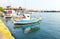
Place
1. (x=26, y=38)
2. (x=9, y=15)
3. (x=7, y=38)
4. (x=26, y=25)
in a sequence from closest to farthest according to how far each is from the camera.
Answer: (x=7, y=38), (x=26, y=38), (x=26, y=25), (x=9, y=15)

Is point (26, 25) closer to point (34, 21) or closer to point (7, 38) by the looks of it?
point (34, 21)

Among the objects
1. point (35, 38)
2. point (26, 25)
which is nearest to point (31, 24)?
point (26, 25)

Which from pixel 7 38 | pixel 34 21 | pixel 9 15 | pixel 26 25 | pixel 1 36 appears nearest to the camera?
pixel 7 38

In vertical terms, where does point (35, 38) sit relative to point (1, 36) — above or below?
below

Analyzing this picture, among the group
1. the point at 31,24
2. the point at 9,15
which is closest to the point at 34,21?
the point at 31,24

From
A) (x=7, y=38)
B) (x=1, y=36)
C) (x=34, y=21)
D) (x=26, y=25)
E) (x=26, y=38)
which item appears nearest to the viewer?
(x=7, y=38)

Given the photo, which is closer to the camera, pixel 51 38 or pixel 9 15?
pixel 51 38

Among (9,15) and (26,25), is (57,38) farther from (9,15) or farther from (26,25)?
(9,15)

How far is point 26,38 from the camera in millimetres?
27609

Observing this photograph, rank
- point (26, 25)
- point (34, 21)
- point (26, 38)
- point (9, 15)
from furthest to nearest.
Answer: point (9, 15) < point (34, 21) < point (26, 25) < point (26, 38)

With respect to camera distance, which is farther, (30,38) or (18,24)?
(18,24)

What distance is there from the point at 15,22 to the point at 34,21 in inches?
257

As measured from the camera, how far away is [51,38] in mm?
27906

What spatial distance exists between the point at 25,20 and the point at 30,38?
1940 centimetres
